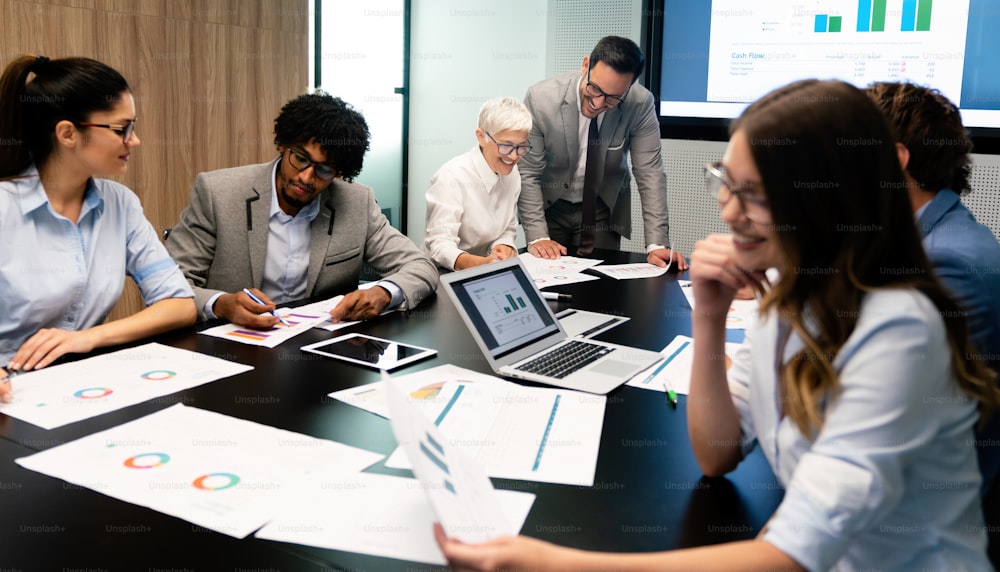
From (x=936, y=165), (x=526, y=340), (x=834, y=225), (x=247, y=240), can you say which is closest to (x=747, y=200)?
(x=834, y=225)

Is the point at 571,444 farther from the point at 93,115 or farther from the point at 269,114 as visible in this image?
the point at 269,114

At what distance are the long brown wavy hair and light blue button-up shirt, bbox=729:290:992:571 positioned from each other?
0.02 m

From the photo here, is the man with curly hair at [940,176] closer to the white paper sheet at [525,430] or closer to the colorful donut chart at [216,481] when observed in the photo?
the white paper sheet at [525,430]

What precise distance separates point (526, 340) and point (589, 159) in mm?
1902

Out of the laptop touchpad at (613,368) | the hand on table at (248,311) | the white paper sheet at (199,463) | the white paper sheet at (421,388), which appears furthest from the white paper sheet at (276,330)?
the laptop touchpad at (613,368)

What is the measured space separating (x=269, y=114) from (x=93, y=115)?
2.20 meters

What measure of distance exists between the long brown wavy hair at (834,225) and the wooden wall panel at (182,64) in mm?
2981

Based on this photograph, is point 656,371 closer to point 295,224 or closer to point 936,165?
point 936,165

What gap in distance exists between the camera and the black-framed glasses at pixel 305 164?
233 cm

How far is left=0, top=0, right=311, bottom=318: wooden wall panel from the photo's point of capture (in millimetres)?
3141

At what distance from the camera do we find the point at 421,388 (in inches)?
62.8

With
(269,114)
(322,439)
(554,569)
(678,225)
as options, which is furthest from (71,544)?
(678,225)

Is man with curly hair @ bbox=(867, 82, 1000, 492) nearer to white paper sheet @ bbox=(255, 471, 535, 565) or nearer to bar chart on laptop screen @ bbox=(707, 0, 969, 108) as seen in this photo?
white paper sheet @ bbox=(255, 471, 535, 565)

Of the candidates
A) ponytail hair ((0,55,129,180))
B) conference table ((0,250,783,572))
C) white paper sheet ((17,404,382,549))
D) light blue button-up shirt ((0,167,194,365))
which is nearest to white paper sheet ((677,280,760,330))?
conference table ((0,250,783,572))
